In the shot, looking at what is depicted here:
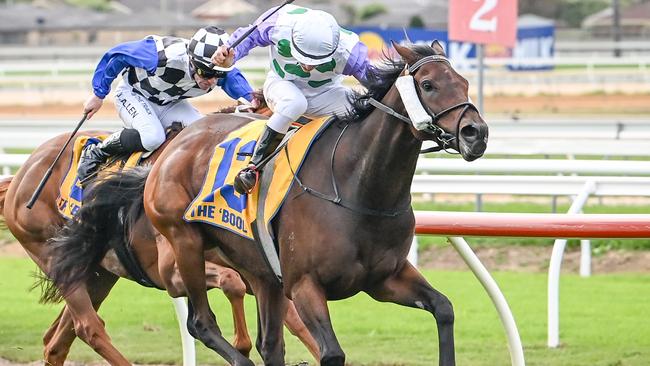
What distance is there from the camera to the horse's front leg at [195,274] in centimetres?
530

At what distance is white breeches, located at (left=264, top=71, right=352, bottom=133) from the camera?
4.90 meters

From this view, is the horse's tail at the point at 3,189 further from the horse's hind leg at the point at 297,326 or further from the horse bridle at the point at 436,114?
the horse bridle at the point at 436,114

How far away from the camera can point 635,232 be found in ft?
15.9

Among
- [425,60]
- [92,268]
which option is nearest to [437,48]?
[425,60]

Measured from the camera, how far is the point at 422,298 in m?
4.61

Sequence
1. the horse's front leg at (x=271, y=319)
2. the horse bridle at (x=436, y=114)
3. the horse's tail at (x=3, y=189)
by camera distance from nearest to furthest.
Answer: the horse bridle at (x=436, y=114) < the horse's front leg at (x=271, y=319) < the horse's tail at (x=3, y=189)

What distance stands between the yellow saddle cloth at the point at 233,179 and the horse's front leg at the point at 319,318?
0.36 m

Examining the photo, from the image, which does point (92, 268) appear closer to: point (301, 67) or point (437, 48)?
point (301, 67)

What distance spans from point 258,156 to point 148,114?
1292 mm

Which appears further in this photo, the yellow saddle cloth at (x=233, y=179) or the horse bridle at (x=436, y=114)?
the yellow saddle cloth at (x=233, y=179)

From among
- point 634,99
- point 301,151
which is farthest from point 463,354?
point 634,99

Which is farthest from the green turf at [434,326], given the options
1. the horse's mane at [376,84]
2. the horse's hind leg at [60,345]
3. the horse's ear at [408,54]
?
the horse's ear at [408,54]

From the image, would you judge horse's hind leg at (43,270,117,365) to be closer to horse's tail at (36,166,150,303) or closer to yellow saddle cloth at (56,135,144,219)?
horse's tail at (36,166,150,303)

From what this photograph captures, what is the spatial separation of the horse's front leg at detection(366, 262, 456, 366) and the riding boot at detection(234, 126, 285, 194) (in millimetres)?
655
